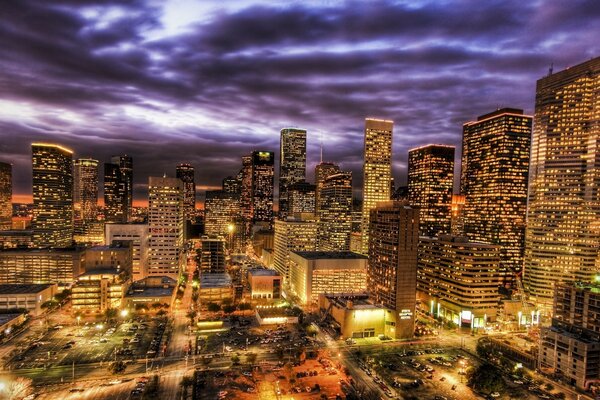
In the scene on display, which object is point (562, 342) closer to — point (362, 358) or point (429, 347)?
point (429, 347)

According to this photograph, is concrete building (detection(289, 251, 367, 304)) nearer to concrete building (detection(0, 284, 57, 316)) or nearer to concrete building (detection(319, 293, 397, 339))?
concrete building (detection(319, 293, 397, 339))

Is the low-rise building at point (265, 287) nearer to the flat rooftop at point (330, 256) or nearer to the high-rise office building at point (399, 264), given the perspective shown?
the flat rooftop at point (330, 256)

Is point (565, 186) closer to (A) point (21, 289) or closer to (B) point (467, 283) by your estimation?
(B) point (467, 283)

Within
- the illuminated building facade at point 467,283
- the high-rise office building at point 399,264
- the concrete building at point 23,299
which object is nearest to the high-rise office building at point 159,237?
the concrete building at point 23,299

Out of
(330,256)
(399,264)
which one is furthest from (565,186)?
(330,256)

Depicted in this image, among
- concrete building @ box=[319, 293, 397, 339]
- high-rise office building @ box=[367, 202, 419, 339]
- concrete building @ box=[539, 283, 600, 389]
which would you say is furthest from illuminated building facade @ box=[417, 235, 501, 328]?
concrete building @ box=[319, 293, 397, 339]
